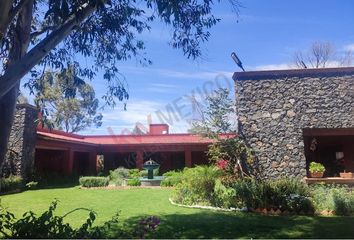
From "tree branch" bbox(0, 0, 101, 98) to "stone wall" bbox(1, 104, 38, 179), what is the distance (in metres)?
14.3

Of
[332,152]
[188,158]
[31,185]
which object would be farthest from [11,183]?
[332,152]

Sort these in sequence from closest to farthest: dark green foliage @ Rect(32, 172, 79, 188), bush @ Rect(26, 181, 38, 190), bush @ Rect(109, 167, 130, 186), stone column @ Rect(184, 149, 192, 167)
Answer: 1. bush @ Rect(26, 181, 38, 190)
2. dark green foliage @ Rect(32, 172, 79, 188)
3. bush @ Rect(109, 167, 130, 186)
4. stone column @ Rect(184, 149, 192, 167)

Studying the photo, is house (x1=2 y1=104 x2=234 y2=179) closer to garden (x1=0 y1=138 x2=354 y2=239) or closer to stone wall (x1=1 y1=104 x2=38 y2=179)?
stone wall (x1=1 y1=104 x2=38 y2=179)

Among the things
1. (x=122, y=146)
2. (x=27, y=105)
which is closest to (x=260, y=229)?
(x=27, y=105)

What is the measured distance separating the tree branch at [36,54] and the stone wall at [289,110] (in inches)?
325

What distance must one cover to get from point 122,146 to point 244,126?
16.3m

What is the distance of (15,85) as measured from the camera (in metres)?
5.81

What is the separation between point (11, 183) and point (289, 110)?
543 inches

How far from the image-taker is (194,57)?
880 cm

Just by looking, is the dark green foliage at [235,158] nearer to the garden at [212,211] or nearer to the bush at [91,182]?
the garden at [212,211]

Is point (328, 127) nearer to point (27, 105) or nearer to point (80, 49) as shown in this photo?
point (80, 49)

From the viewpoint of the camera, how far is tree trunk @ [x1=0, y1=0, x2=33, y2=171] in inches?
226

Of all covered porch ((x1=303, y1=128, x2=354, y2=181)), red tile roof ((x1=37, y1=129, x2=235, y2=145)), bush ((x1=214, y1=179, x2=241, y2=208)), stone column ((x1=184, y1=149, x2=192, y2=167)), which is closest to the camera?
bush ((x1=214, y1=179, x2=241, y2=208))

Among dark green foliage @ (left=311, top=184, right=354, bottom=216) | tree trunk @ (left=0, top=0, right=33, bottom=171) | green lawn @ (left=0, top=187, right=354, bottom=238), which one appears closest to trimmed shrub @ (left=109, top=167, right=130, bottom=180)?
green lawn @ (left=0, top=187, right=354, bottom=238)
